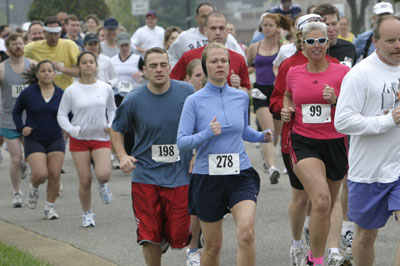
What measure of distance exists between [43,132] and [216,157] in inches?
174

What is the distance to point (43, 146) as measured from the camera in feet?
33.7

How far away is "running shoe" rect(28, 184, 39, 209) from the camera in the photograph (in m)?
10.4

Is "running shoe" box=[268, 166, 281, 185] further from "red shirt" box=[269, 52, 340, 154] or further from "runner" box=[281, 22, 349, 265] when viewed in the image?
"runner" box=[281, 22, 349, 265]

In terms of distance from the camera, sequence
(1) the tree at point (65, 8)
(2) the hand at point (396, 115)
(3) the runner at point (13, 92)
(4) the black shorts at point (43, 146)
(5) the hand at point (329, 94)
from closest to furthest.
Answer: (2) the hand at point (396, 115) < (5) the hand at point (329, 94) < (4) the black shorts at point (43, 146) < (3) the runner at point (13, 92) < (1) the tree at point (65, 8)

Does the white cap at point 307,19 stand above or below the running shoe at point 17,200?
above

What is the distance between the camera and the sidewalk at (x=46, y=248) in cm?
773

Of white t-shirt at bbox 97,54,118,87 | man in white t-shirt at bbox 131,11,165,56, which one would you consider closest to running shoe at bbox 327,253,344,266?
white t-shirt at bbox 97,54,118,87

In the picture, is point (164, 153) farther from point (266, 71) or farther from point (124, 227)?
point (266, 71)

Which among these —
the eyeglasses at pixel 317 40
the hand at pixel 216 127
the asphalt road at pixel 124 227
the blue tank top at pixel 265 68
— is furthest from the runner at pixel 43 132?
the hand at pixel 216 127

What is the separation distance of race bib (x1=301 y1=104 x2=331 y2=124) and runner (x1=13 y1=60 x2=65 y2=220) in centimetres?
401

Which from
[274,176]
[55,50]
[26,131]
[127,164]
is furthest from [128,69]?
[127,164]

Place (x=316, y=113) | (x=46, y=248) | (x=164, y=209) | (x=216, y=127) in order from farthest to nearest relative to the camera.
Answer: (x=46, y=248) → (x=316, y=113) → (x=164, y=209) → (x=216, y=127)

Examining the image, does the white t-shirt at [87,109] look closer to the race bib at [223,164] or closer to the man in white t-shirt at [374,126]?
the race bib at [223,164]

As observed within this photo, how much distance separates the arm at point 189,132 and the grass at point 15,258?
1789 millimetres
